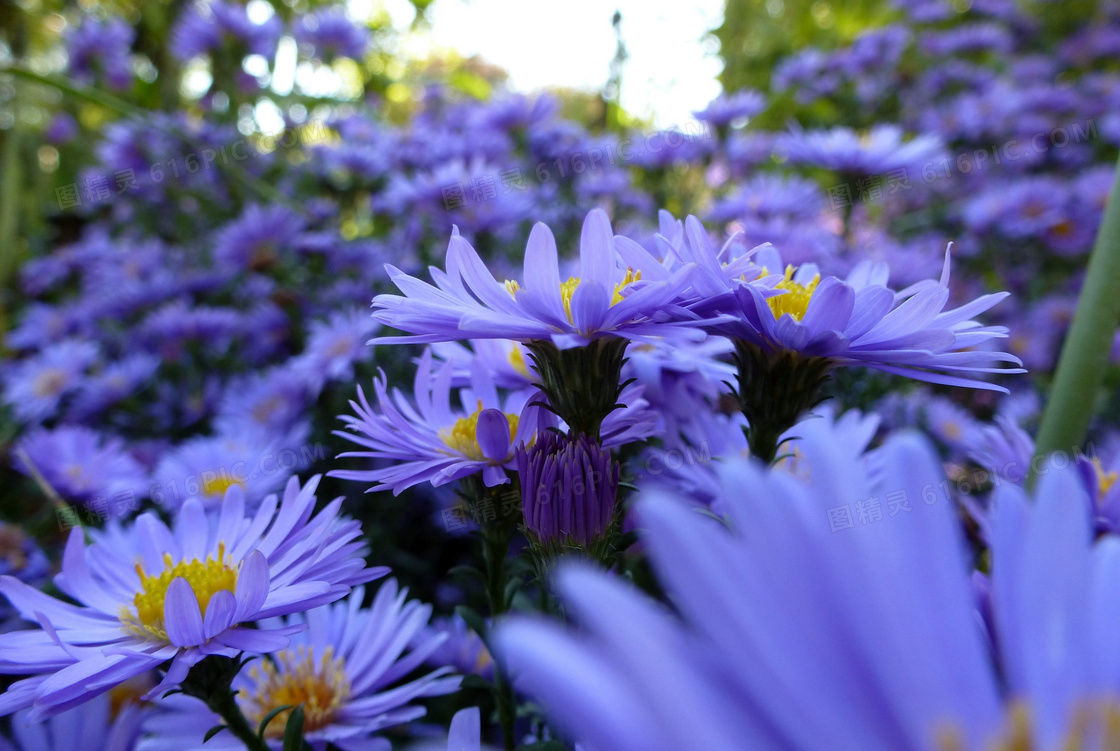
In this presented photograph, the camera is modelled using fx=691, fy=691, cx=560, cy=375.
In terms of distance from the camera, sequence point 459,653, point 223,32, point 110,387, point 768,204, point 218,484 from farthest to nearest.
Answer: point 223,32 < point 768,204 < point 110,387 < point 218,484 < point 459,653

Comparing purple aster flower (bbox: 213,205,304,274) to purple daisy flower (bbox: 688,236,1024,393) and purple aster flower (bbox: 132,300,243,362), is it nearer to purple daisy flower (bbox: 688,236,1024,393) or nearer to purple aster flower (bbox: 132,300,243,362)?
purple aster flower (bbox: 132,300,243,362)

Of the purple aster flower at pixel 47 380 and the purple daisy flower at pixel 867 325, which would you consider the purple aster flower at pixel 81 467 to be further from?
the purple daisy flower at pixel 867 325

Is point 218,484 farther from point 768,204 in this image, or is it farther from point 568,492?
point 768,204

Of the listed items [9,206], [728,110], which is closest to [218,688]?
[728,110]

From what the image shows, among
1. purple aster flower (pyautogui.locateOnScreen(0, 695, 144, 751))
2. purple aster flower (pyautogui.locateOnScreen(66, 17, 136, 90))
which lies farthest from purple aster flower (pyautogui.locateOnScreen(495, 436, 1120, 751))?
purple aster flower (pyautogui.locateOnScreen(66, 17, 136, 90))

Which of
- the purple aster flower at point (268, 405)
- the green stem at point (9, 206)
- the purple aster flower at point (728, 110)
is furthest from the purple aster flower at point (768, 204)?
the green stem at point (9, 206)

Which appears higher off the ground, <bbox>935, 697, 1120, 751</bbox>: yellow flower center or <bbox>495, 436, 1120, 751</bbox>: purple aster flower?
<bbox>495, 436, 1120, 751</bbox>: purple aster flower
